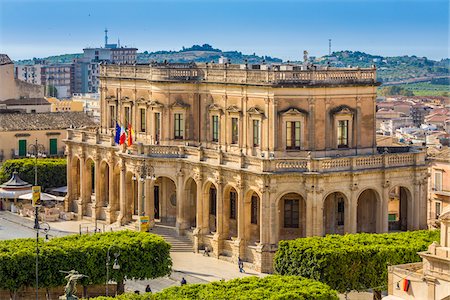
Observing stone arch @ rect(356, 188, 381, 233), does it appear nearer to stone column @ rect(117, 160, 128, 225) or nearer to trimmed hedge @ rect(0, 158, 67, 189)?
stone column @ rect(117, 160, 128, 225)

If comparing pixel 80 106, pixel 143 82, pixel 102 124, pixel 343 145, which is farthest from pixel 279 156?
pixel 80 106

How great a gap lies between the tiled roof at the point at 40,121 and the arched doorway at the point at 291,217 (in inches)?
1536

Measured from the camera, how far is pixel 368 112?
3029 inches

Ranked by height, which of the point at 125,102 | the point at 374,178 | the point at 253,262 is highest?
the point at 125,102

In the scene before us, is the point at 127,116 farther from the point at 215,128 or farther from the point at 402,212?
the point at 402,212

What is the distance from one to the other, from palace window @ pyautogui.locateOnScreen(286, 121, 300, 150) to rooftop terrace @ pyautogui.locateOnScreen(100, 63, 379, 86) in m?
2.93

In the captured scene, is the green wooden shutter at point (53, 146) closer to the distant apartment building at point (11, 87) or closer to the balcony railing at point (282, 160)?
the distant apartment building at point (11, 87)

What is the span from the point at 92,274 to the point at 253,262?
14.4m

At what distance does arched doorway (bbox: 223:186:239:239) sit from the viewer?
76.4 m

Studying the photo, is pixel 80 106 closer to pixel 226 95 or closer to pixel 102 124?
pixel 102 124

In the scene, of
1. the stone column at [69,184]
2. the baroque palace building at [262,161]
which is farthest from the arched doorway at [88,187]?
the baroque palace building at [262,161]

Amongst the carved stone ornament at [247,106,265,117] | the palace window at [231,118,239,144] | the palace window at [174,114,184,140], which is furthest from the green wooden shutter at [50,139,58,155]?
the carved stone ornament at [247,106,265,117]

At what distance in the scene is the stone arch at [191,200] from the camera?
263 feet

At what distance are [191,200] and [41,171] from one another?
24812mm
